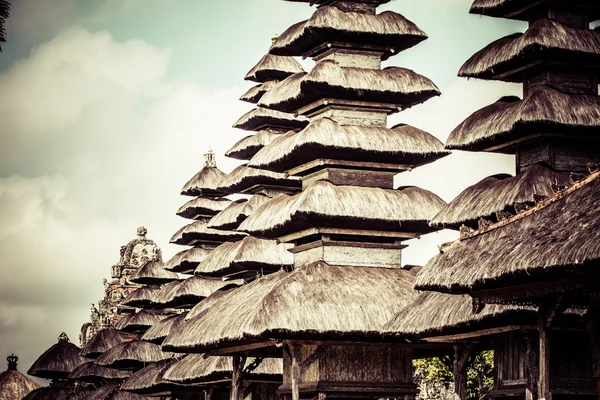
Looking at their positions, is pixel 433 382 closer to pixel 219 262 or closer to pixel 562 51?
pixel 219 262

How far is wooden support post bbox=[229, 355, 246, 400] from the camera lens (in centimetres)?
3100

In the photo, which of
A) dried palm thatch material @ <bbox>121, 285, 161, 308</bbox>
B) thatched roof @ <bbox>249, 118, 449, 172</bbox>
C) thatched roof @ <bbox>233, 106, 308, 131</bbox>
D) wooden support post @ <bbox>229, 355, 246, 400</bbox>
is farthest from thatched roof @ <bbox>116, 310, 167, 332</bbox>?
thatched roof @ <bbox>249, 118, 449, 172</bbox>

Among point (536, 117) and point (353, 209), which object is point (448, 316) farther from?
point (353, 209)

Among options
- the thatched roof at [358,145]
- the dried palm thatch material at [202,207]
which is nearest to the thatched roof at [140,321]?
the dried palm thatch material at [202,207]

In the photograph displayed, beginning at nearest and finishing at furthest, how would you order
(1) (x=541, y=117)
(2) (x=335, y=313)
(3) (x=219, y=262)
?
(1) (x=541, y=117), (2) (x=335, y=313), (3) (x=219, y=262)

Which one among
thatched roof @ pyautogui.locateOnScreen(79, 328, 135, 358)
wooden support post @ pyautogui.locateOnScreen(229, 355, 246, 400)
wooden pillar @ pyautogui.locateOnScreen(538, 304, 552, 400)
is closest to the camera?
wooden pillar @ pyautogui.locateOnScreen(538, 304, 552, 400)

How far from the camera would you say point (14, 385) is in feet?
218

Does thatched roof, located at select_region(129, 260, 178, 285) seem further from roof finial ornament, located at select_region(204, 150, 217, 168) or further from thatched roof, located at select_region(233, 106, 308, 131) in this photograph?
thatched roof, located at select_region(233, 106, 308, 131)

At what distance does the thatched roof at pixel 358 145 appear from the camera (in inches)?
1145

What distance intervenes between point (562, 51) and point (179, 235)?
2227 cm

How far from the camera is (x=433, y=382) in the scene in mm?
50594

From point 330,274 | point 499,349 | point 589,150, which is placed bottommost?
point 499,349

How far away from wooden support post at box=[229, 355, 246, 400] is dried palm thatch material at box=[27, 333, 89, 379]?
29669mm

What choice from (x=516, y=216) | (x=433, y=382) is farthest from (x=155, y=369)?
(x=516, y=216)
